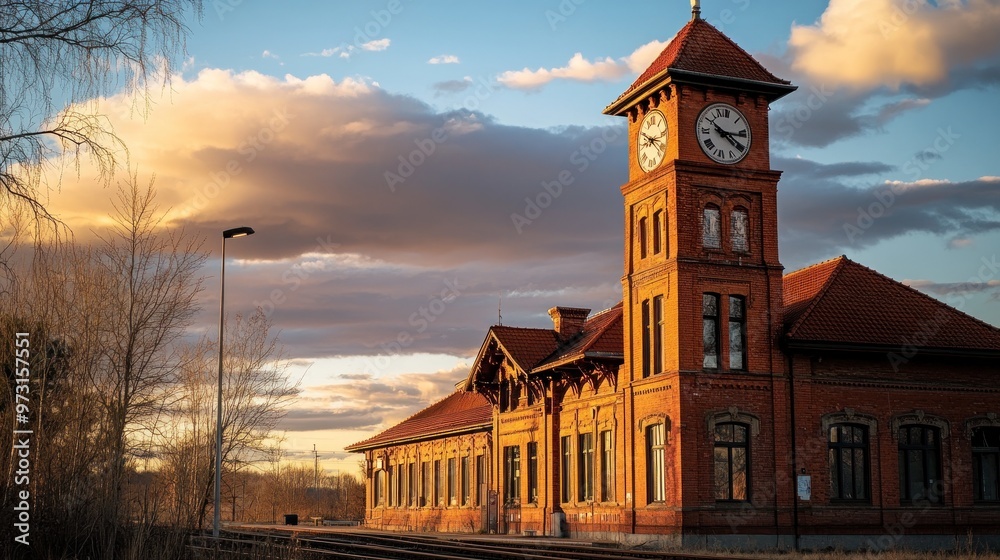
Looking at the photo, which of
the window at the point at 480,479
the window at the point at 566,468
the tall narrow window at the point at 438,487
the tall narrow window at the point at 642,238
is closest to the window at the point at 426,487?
the tall narrow window at the point at 438,487

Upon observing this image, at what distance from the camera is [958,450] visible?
33812 millimetres

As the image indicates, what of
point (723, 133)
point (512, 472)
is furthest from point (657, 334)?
point (512, 472)

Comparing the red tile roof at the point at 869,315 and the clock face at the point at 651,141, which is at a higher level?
the clock face at the point at 651,141

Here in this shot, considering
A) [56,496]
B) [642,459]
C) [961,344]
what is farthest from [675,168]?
[56,496]

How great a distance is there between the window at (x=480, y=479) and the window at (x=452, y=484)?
240cm

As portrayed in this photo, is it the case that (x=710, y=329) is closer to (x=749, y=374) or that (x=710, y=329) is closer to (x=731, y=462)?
(x=749, y=374)

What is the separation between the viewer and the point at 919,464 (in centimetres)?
3353

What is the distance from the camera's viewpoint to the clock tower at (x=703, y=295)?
31.1m

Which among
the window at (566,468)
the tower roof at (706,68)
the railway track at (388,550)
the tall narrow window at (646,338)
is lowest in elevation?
the railway track at (388,550)

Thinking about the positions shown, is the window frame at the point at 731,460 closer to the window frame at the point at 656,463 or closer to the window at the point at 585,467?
the window frame at the point at 656,463

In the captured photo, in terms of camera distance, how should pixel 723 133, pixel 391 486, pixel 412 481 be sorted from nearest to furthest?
pixel 723 133
pixel 412 481
pixel 391 486

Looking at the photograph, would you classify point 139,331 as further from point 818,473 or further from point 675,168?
point 818,473

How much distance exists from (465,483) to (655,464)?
16.8 m

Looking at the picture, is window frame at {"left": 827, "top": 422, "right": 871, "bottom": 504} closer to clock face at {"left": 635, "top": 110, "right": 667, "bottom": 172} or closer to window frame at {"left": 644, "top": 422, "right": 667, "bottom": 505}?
window frame at {"left": 644, "top": 422, "right": 667, "bottom": 505}
